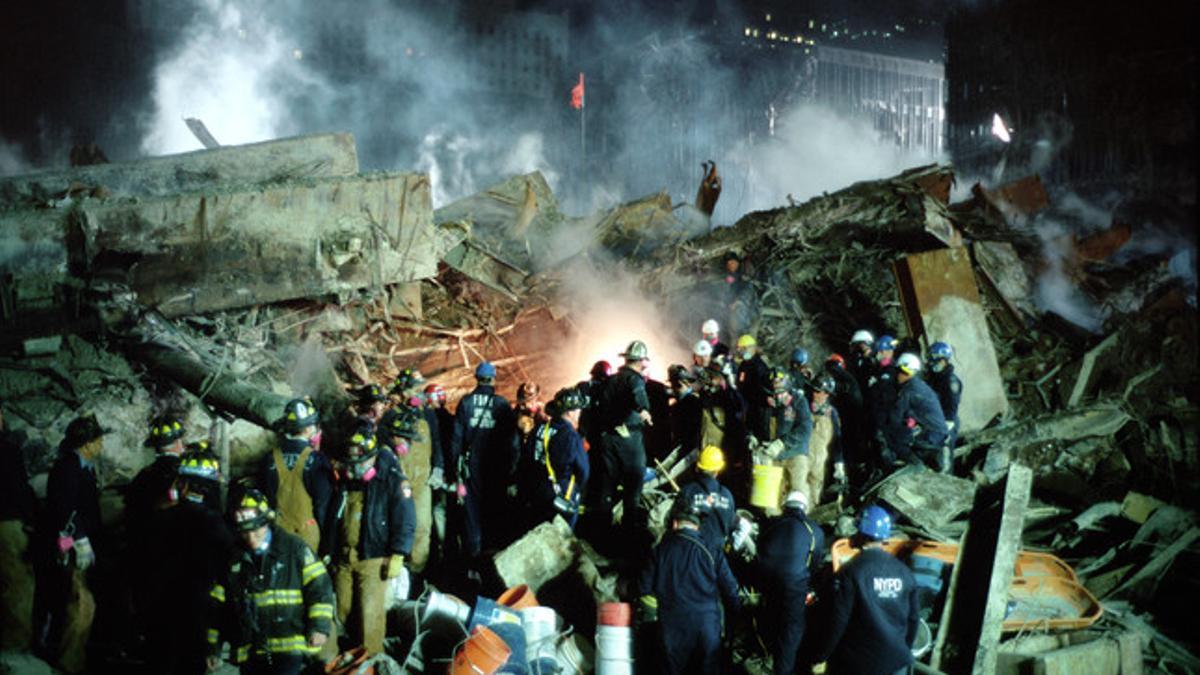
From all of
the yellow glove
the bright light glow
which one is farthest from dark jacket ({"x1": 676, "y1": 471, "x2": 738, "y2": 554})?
the bright light glow

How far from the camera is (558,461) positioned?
277 inches

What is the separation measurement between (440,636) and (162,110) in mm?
27417

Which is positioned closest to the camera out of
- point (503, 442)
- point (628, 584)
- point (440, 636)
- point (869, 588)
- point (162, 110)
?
point (869, 588)

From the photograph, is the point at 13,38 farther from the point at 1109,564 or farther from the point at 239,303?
the point at 1109,564

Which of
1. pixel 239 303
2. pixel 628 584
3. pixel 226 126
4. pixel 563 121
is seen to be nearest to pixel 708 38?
pixel 563 121

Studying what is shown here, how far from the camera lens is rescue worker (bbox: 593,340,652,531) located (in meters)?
7.57

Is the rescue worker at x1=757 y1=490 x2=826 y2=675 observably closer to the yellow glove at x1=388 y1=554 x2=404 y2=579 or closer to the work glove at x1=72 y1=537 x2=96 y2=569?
the yellow glove at x1=388 y1=554 x2=404 y2=579

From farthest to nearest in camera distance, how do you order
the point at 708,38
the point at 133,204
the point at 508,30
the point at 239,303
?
the point at 508,30 < the point at 708,38 < the point at 239,303 < the point at 133,204

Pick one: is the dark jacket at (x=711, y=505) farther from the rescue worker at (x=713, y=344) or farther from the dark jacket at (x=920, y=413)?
the rescue worker at (x=713, y=344)

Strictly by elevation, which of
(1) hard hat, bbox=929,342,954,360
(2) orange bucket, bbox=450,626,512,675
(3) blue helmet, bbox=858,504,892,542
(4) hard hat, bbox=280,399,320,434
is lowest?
(2) orange bucket, bbox=450,626,512,675

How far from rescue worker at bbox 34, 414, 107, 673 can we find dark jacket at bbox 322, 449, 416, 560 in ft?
5.92

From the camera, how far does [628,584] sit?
653 centimetres

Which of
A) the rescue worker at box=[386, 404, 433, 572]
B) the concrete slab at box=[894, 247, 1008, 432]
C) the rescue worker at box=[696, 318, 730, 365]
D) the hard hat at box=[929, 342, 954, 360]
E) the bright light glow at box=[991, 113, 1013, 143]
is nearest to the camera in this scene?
the rescue worker at box=[386, 404, 433, 572]

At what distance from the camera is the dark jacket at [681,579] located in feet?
A: 16.0
